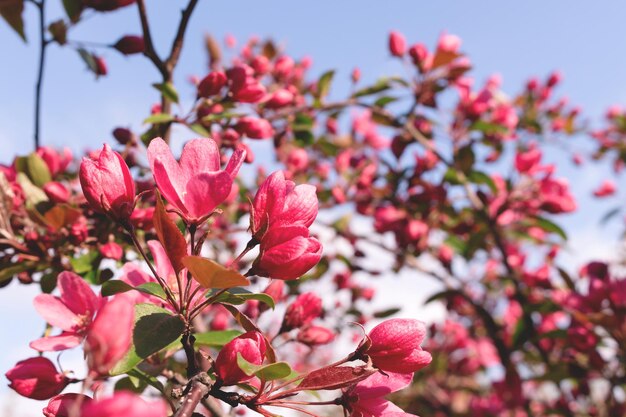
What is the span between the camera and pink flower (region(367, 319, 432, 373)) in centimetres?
82

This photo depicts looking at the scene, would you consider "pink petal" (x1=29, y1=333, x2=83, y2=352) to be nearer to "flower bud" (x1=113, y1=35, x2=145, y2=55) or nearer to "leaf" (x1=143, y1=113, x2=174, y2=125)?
"leaf" (x1=143, y1=113, x2=174, y2=125)

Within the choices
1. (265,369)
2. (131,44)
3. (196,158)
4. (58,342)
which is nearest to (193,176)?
(196,158)

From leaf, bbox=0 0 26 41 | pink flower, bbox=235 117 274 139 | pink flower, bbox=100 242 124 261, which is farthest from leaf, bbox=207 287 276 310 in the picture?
leaf, bbox=0 0 26 41

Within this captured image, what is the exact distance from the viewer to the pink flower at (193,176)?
0.78 meters

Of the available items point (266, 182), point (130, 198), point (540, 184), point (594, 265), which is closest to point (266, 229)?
point (266, 182)

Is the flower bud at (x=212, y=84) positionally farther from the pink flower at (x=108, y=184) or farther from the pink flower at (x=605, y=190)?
the pink flower at (x=605, y=190)

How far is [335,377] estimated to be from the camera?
0.80 metres

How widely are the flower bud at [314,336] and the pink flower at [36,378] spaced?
56cm

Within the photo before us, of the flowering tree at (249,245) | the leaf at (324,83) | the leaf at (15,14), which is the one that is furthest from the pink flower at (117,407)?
the leaf at (324,83)

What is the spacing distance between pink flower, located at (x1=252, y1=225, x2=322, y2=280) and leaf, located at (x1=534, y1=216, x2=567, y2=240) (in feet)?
6.56

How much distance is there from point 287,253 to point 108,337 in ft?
1.01

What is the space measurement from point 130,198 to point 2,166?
88cm

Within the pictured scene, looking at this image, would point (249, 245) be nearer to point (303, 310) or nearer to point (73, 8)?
point (303, 310)

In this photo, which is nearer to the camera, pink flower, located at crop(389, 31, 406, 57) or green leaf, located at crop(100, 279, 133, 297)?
green leaf, located at crop(100, 279, 133, 297)
